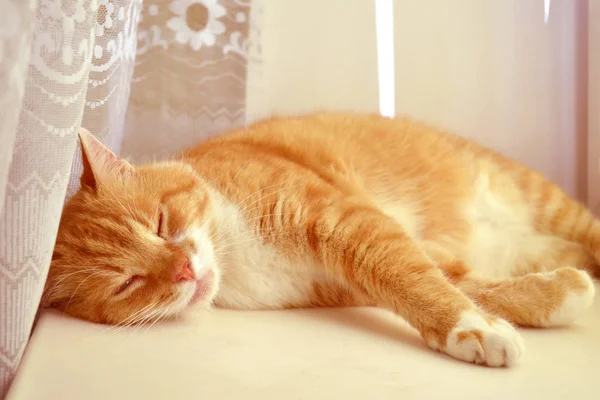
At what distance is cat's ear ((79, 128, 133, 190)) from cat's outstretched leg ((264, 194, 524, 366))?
319mm

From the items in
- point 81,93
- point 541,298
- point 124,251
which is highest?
point 81,93

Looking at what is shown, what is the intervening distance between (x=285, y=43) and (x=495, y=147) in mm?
784

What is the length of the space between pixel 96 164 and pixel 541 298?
2.97 feet

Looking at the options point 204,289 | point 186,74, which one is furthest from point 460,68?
point 204,289

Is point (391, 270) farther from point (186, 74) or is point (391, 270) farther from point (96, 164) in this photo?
point (186, 74)

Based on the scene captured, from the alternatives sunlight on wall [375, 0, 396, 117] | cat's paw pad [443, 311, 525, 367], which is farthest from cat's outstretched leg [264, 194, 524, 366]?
sunlight on wall [375, 0, 396, 117]

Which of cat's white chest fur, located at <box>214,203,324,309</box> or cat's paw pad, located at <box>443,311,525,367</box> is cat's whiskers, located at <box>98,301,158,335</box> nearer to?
cat's white chest fur, located at <box>214,203,324,309</box>

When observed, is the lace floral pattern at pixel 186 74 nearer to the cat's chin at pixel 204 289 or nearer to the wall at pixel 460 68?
the wall at pixel 460 68

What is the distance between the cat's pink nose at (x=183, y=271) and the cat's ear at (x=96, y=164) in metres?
0.26

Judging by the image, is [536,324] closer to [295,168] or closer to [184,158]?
[295,168]

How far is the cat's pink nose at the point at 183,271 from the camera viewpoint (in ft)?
3.65

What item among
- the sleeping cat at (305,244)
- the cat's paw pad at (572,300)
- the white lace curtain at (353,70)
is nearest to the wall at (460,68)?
the white lace curtain at (353,70)

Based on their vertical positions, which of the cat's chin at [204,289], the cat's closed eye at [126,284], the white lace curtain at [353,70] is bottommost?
the cat's chin at [204,289]

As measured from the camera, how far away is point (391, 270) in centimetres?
113
